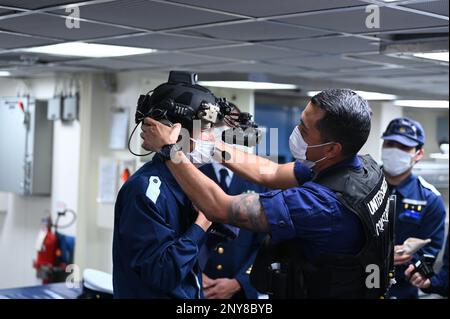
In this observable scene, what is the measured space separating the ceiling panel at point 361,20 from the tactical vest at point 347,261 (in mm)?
598

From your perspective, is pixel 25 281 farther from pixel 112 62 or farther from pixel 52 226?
pixel 112 62

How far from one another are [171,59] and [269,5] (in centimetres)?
141

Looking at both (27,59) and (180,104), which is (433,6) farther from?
(27,59)

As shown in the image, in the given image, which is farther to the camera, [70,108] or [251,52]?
[70,108]

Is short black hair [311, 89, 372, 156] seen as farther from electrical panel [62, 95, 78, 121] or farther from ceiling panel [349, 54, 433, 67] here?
electrical panel [62, 95, 78, 121]

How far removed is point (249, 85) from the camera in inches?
170

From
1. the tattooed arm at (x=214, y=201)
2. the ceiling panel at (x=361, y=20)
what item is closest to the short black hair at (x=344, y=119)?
the tattooed arm at (x=214, y=201)

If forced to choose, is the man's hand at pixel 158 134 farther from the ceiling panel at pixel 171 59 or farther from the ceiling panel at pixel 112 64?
the ceiling panel at pixel 112 64

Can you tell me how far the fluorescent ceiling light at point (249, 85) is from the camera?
4.08m

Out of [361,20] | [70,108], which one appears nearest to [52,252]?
[70,108]

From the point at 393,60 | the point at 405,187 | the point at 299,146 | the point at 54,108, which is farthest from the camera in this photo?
the point at 54,108

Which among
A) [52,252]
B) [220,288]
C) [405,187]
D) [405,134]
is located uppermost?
[405,134]
